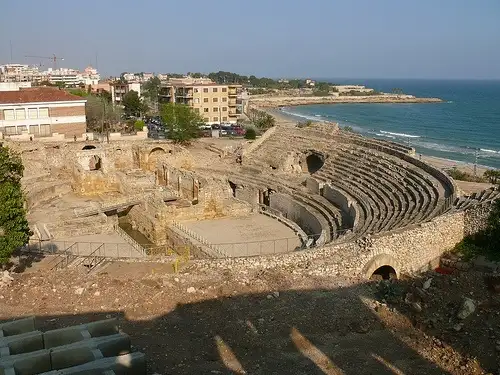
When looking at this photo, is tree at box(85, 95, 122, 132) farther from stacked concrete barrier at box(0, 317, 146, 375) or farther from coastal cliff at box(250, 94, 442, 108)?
coastal cliff at box(250, 94, 442, 108)

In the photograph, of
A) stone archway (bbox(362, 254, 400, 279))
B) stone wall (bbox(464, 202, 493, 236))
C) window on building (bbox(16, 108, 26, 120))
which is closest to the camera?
stone archway (bbox(362, 254, 400, 279))

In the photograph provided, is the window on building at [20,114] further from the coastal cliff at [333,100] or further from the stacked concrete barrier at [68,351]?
the coastal cliff at [333,100]

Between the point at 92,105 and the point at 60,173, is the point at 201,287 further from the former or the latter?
the point at 92,105

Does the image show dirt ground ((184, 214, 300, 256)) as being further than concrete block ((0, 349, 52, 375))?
Yes

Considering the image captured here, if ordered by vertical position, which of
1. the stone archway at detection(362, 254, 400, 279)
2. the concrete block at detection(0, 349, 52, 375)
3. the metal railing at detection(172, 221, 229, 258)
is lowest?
the metal railing at detection(172, 221, 229, 258)

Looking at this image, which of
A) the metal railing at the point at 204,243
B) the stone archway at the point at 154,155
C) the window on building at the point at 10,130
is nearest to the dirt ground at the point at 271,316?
the metal railing at the point at 204,243

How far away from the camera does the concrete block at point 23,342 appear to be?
12.3 meters

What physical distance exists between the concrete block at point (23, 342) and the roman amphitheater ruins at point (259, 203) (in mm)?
7095

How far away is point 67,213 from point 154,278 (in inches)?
634

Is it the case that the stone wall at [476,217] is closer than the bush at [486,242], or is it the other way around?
the bush at [486,242]

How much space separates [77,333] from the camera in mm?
13133

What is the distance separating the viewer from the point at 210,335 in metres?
14.2

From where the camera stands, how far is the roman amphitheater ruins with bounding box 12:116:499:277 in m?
Answer: 20.8

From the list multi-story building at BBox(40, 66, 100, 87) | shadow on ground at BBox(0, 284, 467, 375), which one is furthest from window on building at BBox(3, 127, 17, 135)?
multi-story building at BBox(40, 66, 100, 87)
